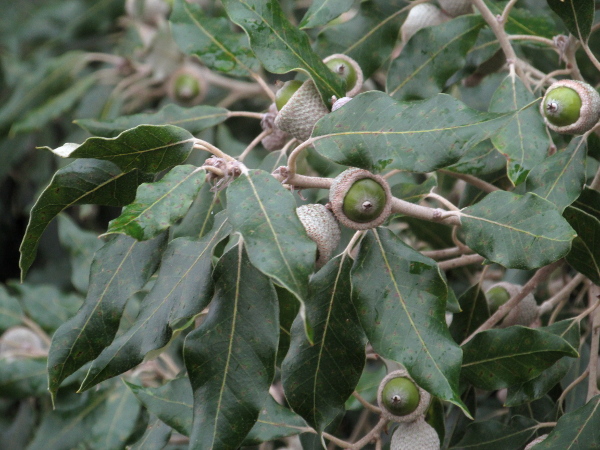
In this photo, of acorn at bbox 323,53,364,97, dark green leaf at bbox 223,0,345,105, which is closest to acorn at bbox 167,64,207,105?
acorn at bbox 323,53,364,97

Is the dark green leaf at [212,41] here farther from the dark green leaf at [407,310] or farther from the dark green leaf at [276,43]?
the dark green leaf at [407,310]

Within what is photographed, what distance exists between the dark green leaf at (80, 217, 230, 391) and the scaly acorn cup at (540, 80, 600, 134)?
567mm

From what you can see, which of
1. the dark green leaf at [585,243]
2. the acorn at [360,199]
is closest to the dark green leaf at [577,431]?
the dark green leaf at [585,243]

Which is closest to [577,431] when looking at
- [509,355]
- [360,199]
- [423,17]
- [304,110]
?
[509,355]

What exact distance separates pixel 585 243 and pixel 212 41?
0.85 m

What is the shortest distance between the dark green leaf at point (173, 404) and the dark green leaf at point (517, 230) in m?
0.56

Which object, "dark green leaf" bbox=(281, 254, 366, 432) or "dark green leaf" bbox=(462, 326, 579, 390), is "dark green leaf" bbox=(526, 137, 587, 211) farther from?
"dark green leaf" bbox=(281, 254, 366, 432)

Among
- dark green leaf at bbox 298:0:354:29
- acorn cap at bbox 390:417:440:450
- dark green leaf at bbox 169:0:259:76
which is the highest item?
dark green leaf at bbox 298:0:354:29

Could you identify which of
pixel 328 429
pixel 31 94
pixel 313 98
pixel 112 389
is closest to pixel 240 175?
pixel 313 98

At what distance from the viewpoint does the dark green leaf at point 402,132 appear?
927mm

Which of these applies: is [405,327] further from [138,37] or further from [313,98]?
[138,37]

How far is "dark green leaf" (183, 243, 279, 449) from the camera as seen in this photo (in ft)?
3.10

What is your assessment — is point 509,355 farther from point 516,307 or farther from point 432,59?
point 432,59

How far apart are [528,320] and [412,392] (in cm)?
32
